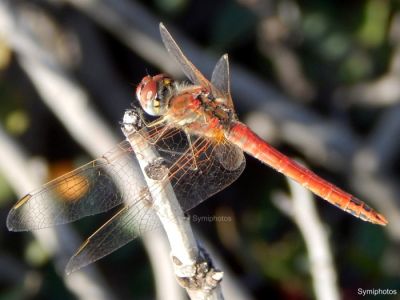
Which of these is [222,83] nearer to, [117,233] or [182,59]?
[182,59]

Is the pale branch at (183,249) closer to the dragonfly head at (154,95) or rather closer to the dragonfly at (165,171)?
the dragonfly at (165,171)

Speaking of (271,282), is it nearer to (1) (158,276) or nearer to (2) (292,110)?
(1) (158,276)

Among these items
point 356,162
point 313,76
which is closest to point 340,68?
point 313,76

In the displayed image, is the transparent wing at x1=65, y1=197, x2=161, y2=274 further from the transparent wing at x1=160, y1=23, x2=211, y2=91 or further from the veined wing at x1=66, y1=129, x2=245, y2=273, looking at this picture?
the transparent wing at x1=160, y1=23, x2=211, y2=91

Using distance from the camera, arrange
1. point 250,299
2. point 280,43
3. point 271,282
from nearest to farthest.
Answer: point 250,299
point 271,282
point 280,43

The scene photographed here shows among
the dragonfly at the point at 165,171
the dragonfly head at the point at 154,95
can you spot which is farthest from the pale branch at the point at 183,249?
the dragonfly head at the point at 154,95

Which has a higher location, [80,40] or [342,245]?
[80,40]

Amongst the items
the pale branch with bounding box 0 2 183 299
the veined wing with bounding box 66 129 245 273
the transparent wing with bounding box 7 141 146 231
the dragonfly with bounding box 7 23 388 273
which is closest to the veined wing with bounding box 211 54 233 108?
the dragonfly with bounding box 7 23 388 273
